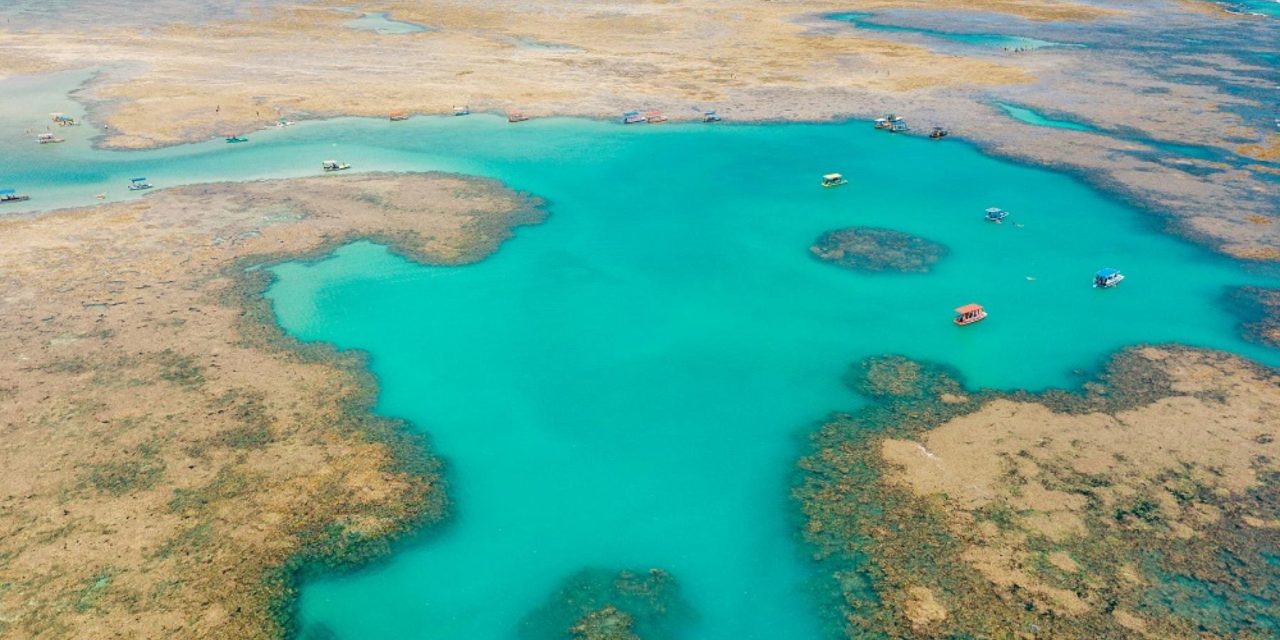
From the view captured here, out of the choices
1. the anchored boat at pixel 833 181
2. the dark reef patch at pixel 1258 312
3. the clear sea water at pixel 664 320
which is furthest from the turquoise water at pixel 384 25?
the dark reef patch at pixel 1258 312

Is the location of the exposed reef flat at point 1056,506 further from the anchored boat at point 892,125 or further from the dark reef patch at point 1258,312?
the anchored boat at point 892,125

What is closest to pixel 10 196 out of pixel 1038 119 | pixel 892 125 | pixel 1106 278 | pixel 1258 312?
pixel 892 125

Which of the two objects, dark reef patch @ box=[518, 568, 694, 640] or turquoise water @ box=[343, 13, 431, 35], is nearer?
dark reef patch @ box=[518, 568, 694, 640]

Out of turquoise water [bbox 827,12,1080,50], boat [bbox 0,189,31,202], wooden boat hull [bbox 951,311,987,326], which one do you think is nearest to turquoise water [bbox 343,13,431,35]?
boat [bbox 0,189,31,202]

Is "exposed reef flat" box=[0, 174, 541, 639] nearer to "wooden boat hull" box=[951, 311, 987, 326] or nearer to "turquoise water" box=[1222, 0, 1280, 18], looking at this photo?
"wooden boat hull" box=[951, 311, 987, 326]

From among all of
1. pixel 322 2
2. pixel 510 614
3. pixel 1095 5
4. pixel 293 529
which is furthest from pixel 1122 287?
pixel 322 2

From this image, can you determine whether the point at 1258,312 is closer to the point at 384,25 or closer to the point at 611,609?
the point at 611,609
